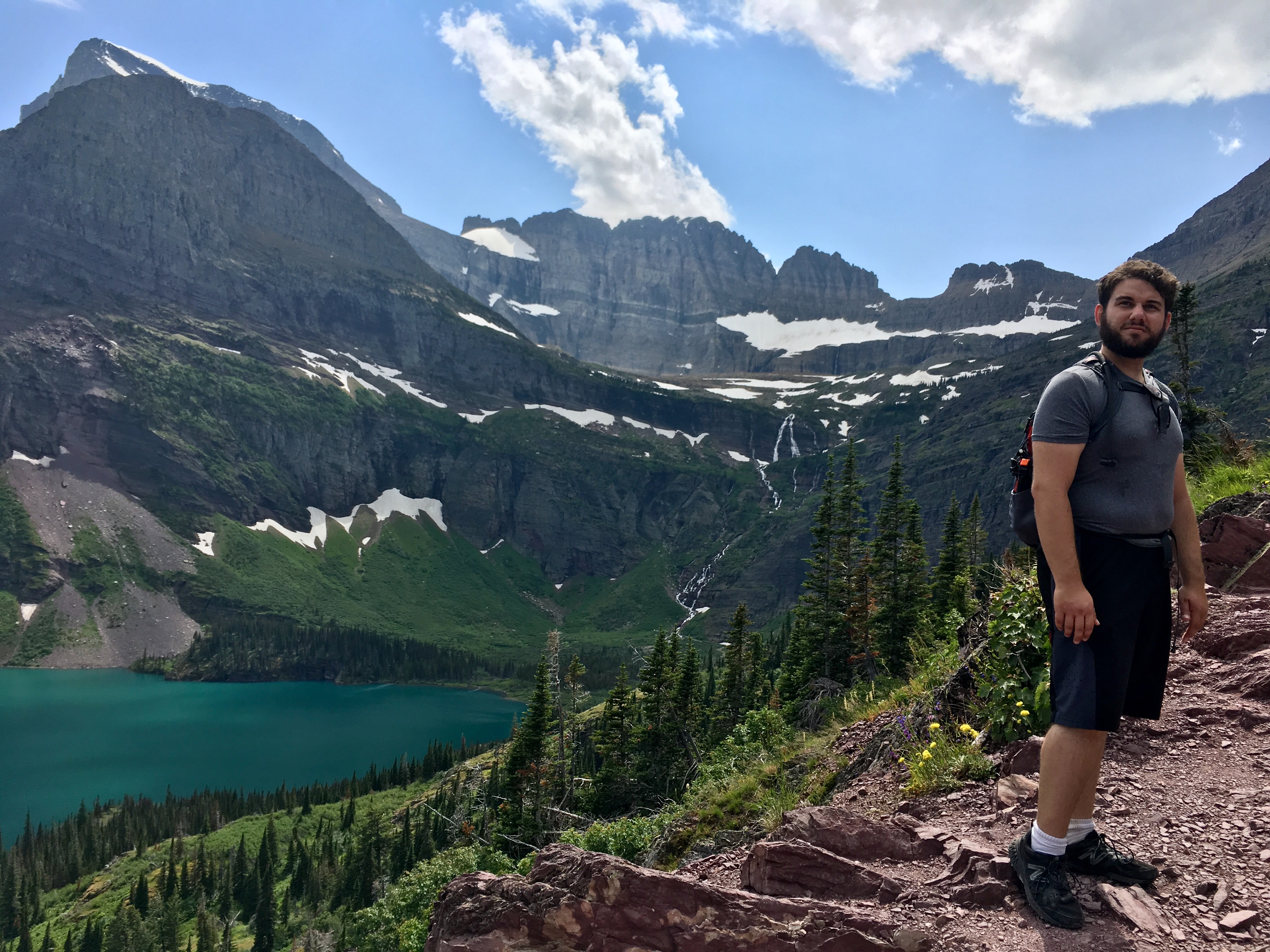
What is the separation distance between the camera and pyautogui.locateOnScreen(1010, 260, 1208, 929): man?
11.9 feet

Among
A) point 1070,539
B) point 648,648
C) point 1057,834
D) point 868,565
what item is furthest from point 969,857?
point 648,648

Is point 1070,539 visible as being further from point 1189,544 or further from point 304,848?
point 304,848

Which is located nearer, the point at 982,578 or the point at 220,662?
the point at 982,578

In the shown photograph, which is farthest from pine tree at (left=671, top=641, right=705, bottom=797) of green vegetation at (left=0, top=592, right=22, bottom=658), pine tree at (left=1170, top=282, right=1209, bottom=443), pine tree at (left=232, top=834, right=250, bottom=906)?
green vegetation at (left=0, top=592, right=22, bottom=658)

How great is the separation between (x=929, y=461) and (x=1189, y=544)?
197670mm

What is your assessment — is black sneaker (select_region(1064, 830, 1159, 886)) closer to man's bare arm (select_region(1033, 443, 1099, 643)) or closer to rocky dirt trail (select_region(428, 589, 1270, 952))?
rocky dirt trail (select_region(428, 589, 1270, 952))

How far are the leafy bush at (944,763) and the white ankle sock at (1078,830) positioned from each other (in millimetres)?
1435

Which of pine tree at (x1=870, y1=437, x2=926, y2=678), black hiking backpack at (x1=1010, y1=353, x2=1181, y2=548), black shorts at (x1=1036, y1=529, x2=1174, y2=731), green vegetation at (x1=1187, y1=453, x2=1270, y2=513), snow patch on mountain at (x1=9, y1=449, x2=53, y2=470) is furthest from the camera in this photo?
snow patch on mountain at (x1=9, y1=449, x2=53, y2=470)

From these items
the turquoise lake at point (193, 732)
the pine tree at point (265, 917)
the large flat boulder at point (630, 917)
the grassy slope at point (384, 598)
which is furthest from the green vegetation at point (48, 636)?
the large flat boulder at point (630, 917)

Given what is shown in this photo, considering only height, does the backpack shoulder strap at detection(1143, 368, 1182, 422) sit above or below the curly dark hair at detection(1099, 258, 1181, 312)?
below

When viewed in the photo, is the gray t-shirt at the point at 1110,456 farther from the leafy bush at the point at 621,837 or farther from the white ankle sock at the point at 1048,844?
the leafy bush at the point at 621,837

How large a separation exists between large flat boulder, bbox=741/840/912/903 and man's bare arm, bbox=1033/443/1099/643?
1665 mm

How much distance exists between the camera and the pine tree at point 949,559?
34312 mm

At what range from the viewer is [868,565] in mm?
33156
